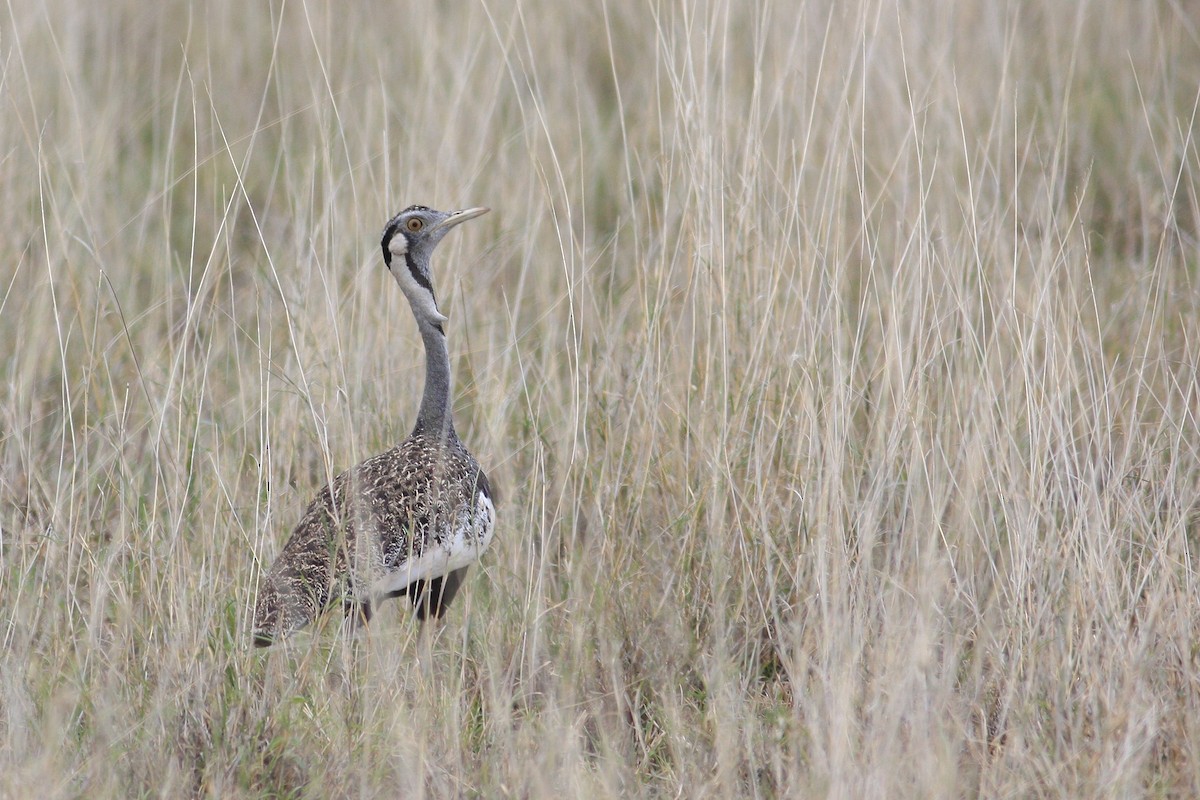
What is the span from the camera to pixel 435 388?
3.88 metres

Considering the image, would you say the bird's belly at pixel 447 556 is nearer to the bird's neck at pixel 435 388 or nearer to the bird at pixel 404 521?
the bird at pixel 404 521

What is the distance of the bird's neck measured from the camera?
3.86m

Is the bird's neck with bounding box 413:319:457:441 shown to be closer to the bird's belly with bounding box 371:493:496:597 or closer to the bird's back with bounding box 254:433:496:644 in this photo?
the bird's back with bounding box 254:433:496:644

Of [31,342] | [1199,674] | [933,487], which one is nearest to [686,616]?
[933,487]

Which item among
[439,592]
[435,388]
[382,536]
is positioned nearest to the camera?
[382,536]

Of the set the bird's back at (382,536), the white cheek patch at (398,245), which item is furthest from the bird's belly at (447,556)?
the white cheek patch at (398,245)

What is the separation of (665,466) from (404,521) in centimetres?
72

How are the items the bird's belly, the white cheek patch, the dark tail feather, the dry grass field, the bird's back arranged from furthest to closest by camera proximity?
the white cheek patch < the dark tail feather < the bird's belly < the bird's back < the dry grass field

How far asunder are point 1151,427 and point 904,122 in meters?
1.72

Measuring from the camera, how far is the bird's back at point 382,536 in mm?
3268

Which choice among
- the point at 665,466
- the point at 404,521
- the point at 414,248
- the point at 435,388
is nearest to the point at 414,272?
the point at 414,248

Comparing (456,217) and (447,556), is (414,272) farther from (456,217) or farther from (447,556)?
(447,556)

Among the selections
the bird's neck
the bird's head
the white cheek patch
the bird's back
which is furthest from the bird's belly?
the white cheek patch

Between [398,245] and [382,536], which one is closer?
[382,536]
